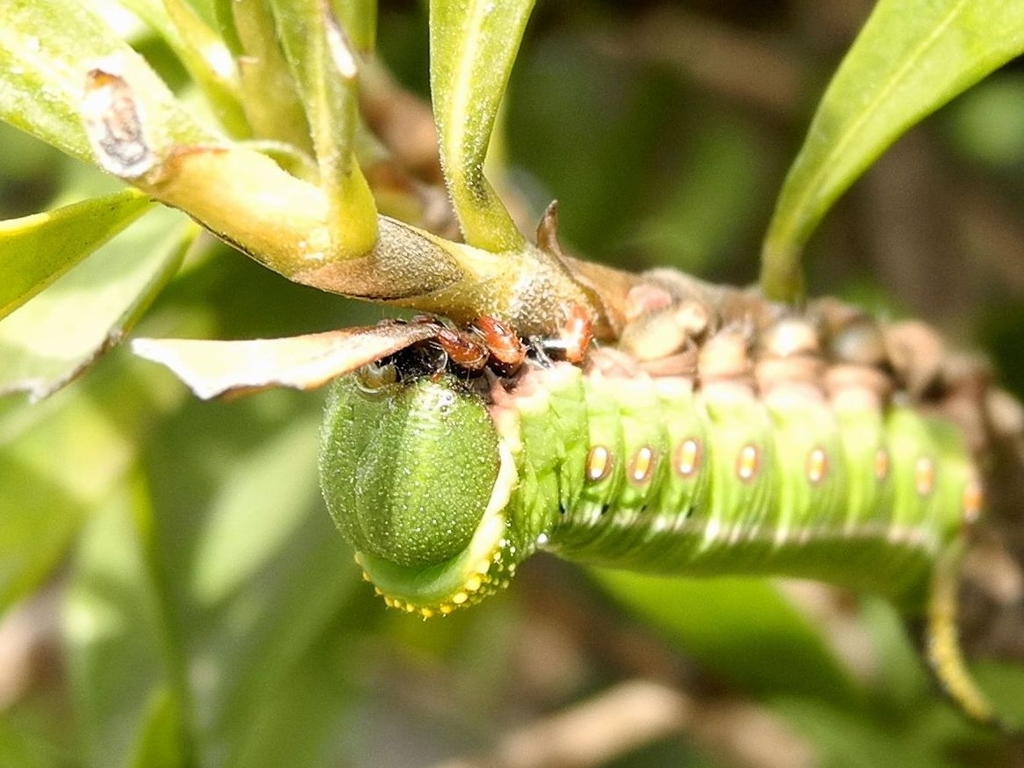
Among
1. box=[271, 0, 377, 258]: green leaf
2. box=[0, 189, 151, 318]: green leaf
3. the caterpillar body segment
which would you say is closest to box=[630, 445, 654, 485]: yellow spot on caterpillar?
the caterpillar body segment

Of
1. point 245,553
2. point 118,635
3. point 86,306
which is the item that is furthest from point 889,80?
point 118,635

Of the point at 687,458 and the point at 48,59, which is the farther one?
the point at 687,458

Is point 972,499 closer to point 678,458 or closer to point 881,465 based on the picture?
point 881,465

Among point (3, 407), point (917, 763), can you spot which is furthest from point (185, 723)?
point (917, 763)

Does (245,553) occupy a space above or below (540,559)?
above

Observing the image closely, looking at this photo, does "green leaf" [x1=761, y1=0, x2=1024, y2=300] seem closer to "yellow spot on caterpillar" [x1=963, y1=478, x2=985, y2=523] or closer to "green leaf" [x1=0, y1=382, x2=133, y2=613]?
"yellow spot on caterpillar" [x1=963, y1=478, x2=985, y2=523]
